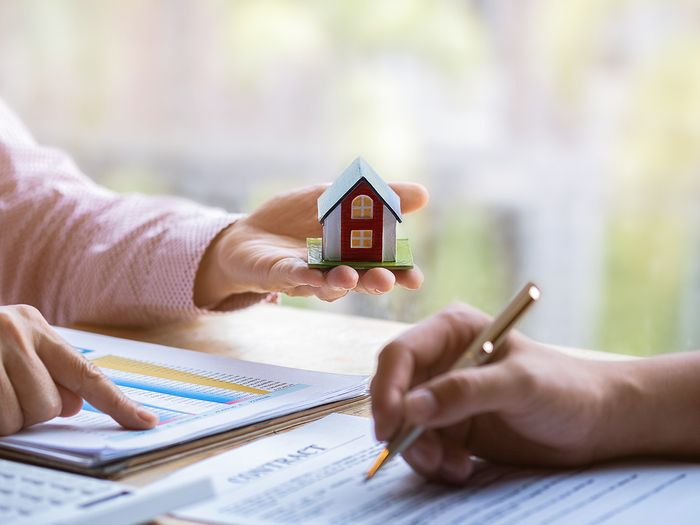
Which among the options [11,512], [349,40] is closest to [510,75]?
[349,40]

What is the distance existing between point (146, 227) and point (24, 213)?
0.15 metres

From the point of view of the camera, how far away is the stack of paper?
0.61 meters

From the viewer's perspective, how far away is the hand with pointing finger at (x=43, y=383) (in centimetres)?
63

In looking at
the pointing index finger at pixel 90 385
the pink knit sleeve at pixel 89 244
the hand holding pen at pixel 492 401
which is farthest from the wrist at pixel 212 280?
the hand holding pen at pixel 492 401

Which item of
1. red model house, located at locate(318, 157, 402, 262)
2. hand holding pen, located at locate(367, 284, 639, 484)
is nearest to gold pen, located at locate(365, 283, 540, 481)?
hand holding pen, located at locate(367, 284, 639, 484)

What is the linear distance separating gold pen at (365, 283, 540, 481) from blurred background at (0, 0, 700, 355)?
1398 mm

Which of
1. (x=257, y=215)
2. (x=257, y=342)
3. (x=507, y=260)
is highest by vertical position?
(x=257, y=215)

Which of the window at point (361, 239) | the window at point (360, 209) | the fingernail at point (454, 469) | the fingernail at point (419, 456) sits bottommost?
the fingernail at point (454, 469)

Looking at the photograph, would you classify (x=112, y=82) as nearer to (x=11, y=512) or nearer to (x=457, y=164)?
(x=457, y=164)

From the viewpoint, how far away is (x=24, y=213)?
1.08 meters

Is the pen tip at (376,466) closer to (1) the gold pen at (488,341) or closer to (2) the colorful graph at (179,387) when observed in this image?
(1) the gold pen at (488,341)

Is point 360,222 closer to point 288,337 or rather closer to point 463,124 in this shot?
point 288,337

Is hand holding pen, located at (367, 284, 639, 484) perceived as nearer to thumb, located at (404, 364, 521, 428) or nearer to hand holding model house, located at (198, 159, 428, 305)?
thumb, located at (404, 364, 521, 428)

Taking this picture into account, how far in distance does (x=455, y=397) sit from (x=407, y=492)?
0.27 ft
